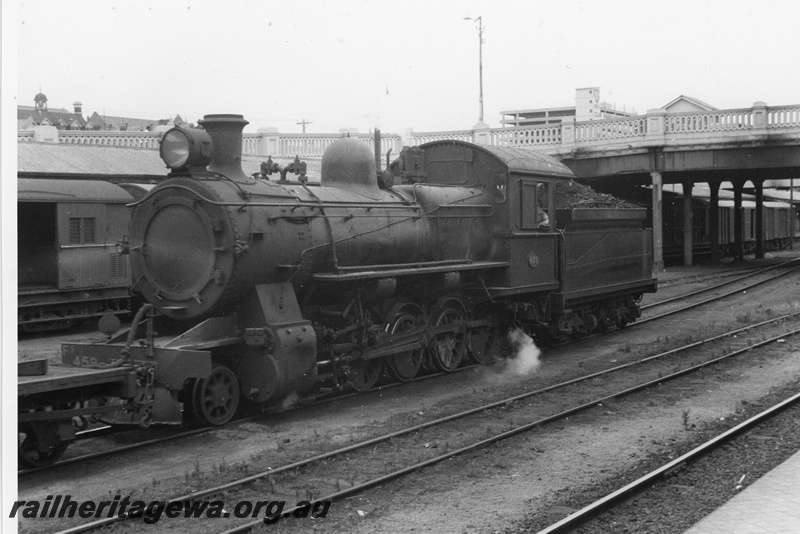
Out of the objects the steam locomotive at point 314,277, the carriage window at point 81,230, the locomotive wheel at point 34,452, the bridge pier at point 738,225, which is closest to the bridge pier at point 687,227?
the bridge pier at point 738,225

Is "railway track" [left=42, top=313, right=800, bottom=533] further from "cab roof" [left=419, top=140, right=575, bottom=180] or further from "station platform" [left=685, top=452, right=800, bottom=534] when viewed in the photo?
"cab roof" [left=419, top=140, right=575, bottom=180]

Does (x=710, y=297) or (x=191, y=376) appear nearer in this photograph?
(x=191, y=376)

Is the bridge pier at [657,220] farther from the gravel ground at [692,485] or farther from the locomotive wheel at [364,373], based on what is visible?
the gravel ground at [692,485]

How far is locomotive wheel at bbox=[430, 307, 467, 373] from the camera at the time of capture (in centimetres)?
1229

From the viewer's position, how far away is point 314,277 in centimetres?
1004

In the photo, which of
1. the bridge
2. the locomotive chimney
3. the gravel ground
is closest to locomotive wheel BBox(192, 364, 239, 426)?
the locomotive chimney

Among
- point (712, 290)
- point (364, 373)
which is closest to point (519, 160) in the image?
point (364, 373)

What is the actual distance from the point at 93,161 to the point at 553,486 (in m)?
17.3

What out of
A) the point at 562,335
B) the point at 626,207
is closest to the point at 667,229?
the point at 626,207

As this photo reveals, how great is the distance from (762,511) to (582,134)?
24.6 metres

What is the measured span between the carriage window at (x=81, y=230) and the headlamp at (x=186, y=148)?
811 centimetres

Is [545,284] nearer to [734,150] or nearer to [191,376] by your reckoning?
[191,376]

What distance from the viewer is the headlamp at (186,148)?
29.5 feet

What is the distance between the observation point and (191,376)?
841 centimetres
